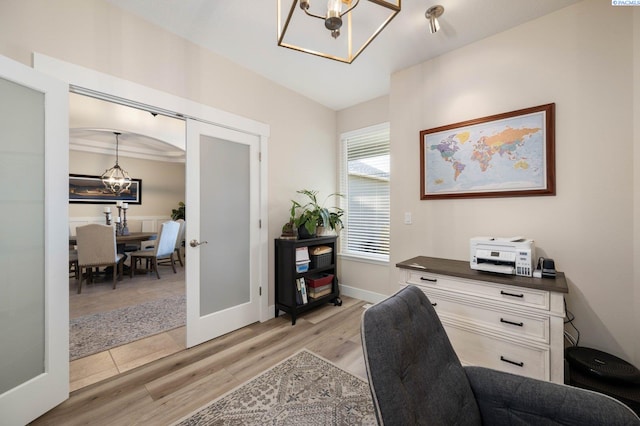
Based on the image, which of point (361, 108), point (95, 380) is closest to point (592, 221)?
point (361, 108)

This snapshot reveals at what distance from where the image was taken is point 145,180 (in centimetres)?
637

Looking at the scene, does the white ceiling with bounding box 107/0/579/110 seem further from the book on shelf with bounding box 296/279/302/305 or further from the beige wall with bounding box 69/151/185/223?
the beige wall with bounding box 69/151/185/223

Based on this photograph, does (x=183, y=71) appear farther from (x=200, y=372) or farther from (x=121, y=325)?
(x=121, y=325)

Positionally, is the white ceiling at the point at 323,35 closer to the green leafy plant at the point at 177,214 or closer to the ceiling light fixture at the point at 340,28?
the ceiling light fixture at the point at 340,28

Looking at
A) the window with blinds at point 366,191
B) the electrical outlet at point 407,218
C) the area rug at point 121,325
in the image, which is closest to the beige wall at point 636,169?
the electrical outlet at point 407,218

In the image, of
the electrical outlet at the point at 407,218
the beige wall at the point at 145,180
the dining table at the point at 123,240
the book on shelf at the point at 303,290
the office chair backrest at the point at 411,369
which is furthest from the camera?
the beige wall at the point at 145,180

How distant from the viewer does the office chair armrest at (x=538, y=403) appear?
860mm

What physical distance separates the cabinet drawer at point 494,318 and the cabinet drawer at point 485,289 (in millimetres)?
68

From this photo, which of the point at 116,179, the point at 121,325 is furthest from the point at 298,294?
the point at 116,179

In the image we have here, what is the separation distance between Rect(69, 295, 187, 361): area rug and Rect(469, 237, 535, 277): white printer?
3.10 m

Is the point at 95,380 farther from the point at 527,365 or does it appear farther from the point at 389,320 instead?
the point at 527,365

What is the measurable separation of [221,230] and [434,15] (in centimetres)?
263

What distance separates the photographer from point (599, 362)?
1.54m

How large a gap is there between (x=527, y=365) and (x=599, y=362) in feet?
1.25
